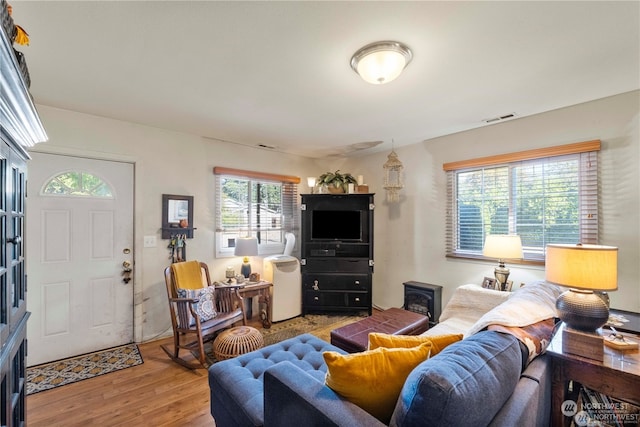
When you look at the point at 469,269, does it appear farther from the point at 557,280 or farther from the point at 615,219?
the point at 557,280

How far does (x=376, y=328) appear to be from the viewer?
236 centimetres

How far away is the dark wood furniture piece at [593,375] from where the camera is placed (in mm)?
1133

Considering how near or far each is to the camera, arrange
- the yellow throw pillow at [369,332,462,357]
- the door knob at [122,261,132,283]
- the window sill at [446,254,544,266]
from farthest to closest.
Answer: the door knob at [122,261,132,283]
the window sill at [446,254,544,266]
the yellow throw pillow at [369,332,462,357]

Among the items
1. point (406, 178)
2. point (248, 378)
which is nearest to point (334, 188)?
point (406, 178)

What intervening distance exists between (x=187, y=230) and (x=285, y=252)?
132 cm

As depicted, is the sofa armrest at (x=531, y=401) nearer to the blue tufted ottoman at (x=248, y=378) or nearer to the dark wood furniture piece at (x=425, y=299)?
the blue tufted ottoman at (x=248, y=378)

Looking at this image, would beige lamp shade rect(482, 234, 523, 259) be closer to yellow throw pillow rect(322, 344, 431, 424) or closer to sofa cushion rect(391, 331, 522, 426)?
sofa cushion rect(391, 331, 522, 426)

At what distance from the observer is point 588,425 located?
4.23ft

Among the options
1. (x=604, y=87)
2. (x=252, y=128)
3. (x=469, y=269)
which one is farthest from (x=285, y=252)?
(x=604, y=87)

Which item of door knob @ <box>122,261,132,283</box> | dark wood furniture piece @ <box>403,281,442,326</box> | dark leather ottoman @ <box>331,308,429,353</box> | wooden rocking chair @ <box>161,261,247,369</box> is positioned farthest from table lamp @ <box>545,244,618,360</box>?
door knob @ <box>122,261,132,283</box>

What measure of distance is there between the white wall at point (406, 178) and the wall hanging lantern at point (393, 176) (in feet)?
0.74

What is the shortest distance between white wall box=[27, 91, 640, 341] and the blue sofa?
77.0 inches

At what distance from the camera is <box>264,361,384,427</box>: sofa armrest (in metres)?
0.95

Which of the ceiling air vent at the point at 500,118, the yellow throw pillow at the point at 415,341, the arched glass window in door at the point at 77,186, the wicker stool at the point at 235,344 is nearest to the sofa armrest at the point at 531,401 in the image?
the yellow throw pillow at the point at 415,341
